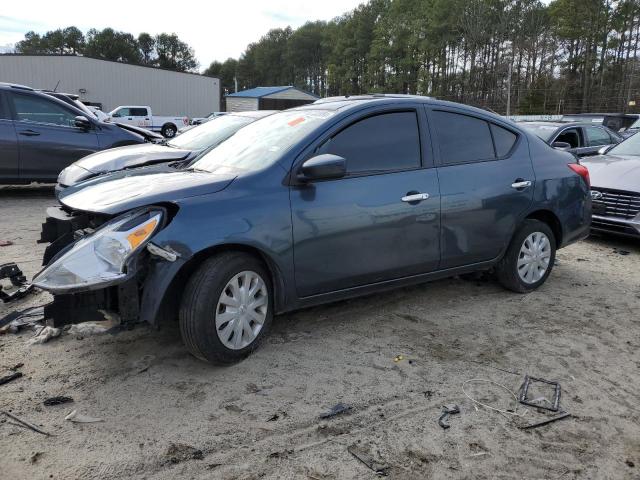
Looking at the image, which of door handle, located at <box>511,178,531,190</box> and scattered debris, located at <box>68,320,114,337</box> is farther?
door handle, located at <box>511,178,531,190</box>

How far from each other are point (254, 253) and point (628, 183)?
5.65 meters

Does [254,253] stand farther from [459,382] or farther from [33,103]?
[33,103]

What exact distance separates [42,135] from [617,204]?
8872 mm

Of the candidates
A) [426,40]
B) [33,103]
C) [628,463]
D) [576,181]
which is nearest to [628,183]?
[576,181]

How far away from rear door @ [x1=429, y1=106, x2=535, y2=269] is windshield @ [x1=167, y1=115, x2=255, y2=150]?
141 inches

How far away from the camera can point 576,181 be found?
17.2 ft

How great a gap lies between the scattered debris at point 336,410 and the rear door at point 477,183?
1763mm

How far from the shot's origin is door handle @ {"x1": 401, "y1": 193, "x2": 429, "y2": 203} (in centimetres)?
404

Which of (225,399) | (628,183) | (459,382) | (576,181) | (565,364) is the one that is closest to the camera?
(225,399)

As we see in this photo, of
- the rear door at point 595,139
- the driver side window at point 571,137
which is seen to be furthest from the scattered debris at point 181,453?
the rear door at point 595,139

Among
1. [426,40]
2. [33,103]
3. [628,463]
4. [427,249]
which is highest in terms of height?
[426,40]

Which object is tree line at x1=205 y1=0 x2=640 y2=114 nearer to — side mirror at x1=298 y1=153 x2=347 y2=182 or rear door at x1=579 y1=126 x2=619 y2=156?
rear door at x1=579 y1=126 x2=619 y2=156

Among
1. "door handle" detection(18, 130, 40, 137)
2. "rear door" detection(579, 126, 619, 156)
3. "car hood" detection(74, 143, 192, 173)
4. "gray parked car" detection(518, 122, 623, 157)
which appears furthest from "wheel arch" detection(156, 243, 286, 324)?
"rear door" detection(579, 126, 619, 156)

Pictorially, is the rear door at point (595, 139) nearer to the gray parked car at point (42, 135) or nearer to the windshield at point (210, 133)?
the windshield at point (210, 133)
